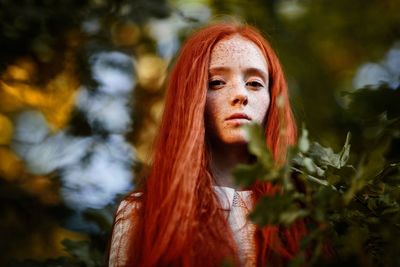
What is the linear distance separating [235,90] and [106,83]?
98 centimetres

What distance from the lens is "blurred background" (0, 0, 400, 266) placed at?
1.84 meters

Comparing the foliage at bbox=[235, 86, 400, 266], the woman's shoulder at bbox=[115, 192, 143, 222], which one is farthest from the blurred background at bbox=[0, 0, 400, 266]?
the foliage at bbox=[235, 86, 400, 266]

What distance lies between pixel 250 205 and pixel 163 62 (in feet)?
3.91

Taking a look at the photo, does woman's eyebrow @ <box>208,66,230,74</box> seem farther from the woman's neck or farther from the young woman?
the woman's neck

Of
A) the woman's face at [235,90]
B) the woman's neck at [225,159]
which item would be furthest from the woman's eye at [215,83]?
the woman's neck at [225,159]

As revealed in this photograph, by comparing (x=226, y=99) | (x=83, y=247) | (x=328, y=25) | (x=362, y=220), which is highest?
(x=328, y=25)

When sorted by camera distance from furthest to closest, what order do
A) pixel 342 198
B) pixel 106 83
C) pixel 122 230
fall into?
1. pixel 106 83
2. pixel 122 230
3. pixel 342 198

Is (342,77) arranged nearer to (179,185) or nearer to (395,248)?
(179,185)

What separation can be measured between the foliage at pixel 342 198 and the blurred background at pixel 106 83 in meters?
0.69

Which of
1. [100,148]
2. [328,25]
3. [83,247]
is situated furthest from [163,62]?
[83,247]

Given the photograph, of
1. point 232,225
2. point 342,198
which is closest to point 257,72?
point 232,225

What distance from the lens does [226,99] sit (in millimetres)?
1174

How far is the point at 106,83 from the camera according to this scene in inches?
81.9

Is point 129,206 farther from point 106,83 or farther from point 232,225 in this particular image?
point 106,83
